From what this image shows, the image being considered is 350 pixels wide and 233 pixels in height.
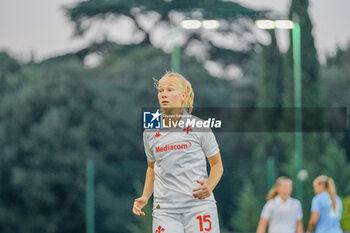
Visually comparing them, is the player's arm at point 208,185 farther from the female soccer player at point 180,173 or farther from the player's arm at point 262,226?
the player's arm at point 262,226

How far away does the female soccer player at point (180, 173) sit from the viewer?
17.3 feet

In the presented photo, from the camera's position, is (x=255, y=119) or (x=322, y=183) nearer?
(x=322, y=183)

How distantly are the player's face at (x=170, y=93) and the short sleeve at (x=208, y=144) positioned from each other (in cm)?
27

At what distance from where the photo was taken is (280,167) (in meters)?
24.8

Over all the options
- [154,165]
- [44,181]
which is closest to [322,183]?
[154,165]

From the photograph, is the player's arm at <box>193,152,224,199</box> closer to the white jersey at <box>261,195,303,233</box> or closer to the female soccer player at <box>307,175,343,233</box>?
the female soccer player at <box>307,175,343,233</box>

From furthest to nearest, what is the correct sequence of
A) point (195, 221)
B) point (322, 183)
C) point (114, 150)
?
point (114, 150) → point (322, 183) → point (195, 221)

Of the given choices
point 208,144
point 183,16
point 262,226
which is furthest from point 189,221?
point 183,16

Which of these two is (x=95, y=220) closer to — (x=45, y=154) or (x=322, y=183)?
(x=45, y=154)

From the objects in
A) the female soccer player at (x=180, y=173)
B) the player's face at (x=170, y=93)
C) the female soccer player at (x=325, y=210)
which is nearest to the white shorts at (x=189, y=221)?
the female soccer player at (x=180, y=173)

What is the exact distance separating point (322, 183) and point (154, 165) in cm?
499

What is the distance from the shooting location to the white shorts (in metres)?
5.25

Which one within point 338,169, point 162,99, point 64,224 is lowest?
point 64,224

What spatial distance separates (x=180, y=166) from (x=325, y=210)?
5059 millimetres
